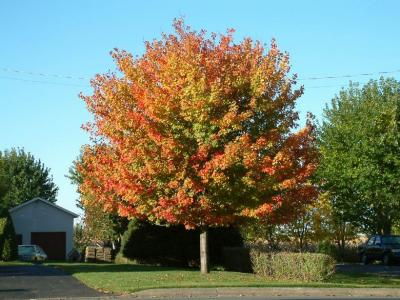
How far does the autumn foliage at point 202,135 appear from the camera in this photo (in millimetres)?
21234

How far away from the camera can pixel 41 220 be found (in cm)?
4978

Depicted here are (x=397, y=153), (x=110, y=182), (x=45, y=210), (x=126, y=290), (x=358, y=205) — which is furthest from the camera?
(x=45, y=210)

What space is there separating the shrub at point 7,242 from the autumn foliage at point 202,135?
17002 millimetres

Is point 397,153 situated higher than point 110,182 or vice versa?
point 397,153

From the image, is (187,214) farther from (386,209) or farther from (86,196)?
(386,209)

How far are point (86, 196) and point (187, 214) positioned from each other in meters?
12.6

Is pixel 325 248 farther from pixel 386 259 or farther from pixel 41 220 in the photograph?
pixel 41 220

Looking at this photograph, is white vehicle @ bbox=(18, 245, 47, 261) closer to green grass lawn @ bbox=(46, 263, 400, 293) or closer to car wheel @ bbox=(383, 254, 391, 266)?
green grass lawn @ bbox=(46, 263, 400, 293)

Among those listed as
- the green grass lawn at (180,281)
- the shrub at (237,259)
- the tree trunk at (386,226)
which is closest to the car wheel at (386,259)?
the tree trunk at (386,226)

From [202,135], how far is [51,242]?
31692 mm

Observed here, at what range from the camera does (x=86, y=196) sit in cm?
3350

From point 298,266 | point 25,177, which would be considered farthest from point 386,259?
point 25,177

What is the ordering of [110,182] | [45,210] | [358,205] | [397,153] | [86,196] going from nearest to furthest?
[110,182] → [86,196] → [397,153] → [358,205] → [45,210]

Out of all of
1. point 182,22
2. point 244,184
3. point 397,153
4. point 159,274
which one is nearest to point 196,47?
point 182,22
